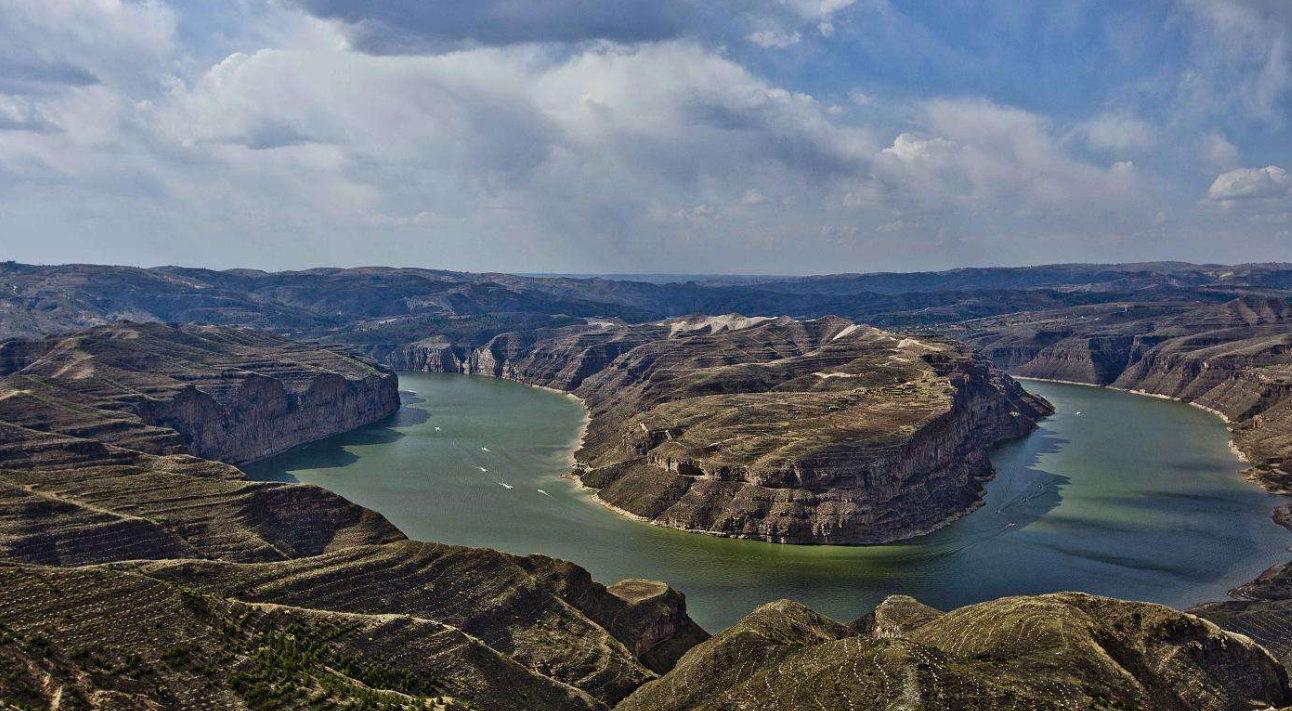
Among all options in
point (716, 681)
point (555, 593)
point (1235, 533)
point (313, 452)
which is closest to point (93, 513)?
point (555, 593)

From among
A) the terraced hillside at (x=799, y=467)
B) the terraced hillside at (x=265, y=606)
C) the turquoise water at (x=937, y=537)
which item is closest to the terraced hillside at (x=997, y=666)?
the terraced hillside at (x=265, y=606)

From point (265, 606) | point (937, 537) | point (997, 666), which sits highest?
point (265, 606)

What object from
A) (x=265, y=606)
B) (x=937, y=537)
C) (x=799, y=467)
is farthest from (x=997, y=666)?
(x=799, y=467)

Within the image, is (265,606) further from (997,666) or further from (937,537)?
(937,537)

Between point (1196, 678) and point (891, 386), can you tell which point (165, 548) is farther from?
point (891, 386)

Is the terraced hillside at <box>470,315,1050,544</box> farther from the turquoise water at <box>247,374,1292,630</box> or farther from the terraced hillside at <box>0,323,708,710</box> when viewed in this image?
the terraced hillside at <box>0,323,708,710</box>

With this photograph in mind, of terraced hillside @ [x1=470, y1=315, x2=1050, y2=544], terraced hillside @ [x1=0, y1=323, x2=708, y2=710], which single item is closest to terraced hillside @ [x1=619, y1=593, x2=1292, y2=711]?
terraced hillside @ [x1=0, y1=323, x2=708, y2=710]
